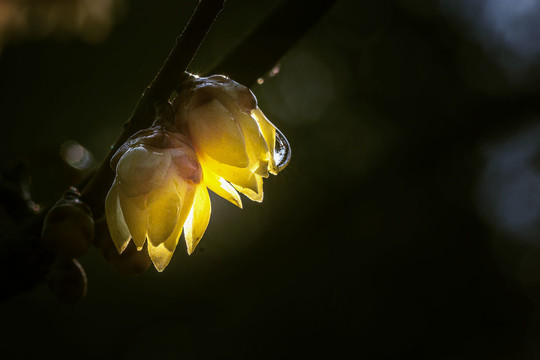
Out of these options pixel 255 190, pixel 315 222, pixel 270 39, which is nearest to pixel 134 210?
pixel 255 190

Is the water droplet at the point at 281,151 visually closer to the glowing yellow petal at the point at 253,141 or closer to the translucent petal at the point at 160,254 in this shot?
the glowing yellow petal at the point at 253,141

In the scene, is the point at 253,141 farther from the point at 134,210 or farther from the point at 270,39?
the point at 270,39

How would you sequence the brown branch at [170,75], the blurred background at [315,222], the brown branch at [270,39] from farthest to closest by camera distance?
1. the blurred background at [315,222]
2. the brown branch at [270,39]
3. the brown branch at [170,75]

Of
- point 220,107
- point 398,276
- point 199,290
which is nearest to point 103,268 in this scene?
point 199,290

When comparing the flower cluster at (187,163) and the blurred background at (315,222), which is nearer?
the flower cluster at (187,163)

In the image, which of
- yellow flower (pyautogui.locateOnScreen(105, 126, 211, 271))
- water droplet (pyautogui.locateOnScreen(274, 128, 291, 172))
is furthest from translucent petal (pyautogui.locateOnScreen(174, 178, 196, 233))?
water droplet (pyautogui.locateOnScreen(274, 128, 291, 172))

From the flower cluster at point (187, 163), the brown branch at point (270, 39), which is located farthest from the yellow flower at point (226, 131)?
the brown branch at point (270, 39)

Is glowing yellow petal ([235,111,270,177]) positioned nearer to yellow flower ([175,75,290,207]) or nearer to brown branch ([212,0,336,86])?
yellow flower ([175,75,290,207])
